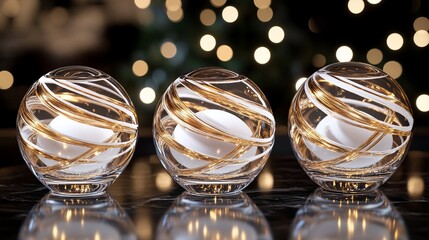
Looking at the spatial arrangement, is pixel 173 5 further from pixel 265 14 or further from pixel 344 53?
pixel 344 53

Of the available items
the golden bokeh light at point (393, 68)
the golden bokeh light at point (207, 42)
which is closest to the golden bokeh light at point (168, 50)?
the golden bokeh light at point (207, 42)

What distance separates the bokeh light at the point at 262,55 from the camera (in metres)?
2.72

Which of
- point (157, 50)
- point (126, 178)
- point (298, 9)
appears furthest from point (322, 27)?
point (126, 178)

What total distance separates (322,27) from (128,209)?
1.96m

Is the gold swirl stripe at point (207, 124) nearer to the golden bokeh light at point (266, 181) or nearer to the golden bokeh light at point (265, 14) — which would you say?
the golden bokeh light at point (266, 181)

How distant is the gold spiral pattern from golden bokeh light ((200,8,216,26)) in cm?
184

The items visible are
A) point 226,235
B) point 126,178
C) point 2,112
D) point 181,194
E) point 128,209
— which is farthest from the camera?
point 2,112

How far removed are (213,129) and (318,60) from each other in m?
1.90

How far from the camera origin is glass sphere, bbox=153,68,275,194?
0.90 meters

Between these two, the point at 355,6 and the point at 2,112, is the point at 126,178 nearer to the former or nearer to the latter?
the point at 355,6

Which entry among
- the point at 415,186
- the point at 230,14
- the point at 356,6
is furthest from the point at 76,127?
the point at 356,6

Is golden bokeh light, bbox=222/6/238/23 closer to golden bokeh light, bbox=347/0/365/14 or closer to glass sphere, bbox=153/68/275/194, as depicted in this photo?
golden bokeh light, bbox=347/0/365/14

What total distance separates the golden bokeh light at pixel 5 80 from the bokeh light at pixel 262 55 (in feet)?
3.17

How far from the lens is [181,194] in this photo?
39.3 inches
